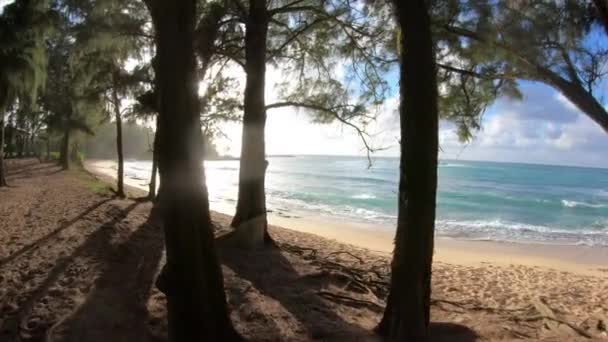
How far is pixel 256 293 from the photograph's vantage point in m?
5.54

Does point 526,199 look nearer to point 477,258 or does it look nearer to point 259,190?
point 477,258

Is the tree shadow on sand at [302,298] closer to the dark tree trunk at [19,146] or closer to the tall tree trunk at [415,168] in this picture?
the tall tree trunk at [415,168]

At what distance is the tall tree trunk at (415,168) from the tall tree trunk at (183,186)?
156cm

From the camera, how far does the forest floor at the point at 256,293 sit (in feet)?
14.5

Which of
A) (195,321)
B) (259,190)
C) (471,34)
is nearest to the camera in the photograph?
(195,321)

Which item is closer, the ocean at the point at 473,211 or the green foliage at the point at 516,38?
the green foliage at the point at 516,38

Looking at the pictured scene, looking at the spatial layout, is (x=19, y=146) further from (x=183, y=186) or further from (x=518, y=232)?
(x=183, y=186)

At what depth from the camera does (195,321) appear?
12.1 feet

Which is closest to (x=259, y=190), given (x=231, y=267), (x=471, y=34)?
(x=231, y=267)

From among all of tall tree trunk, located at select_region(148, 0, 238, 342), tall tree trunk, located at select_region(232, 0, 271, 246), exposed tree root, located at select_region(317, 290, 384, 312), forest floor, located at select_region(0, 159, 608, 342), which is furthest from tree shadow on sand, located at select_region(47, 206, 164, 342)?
exposed tree root, located at select_region(317, 290, 384, 312)

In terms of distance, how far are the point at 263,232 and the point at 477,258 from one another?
7.18 metres

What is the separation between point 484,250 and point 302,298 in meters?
10.2

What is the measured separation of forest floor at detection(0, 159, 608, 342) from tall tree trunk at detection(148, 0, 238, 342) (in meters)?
0.68

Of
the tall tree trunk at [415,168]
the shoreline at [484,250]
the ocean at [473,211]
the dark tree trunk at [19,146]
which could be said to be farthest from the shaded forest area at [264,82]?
the dark tree trunk at [19,146]
